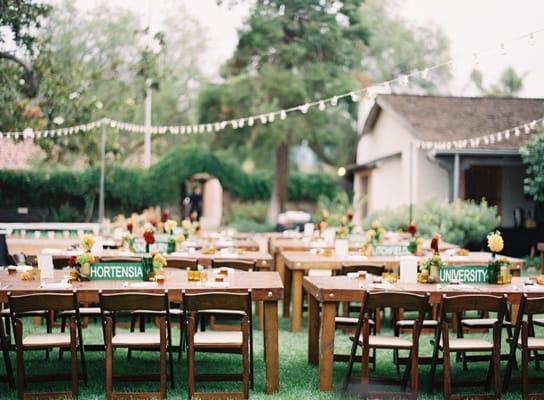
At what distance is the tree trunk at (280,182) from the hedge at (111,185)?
1721 millimetres

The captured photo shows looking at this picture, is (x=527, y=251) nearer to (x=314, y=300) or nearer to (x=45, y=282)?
(x=314, y=300)

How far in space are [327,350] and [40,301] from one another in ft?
7.54

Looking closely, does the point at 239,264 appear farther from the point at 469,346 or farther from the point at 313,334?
the point at 469,346

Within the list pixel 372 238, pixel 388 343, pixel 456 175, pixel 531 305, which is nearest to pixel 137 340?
pixel 388 343

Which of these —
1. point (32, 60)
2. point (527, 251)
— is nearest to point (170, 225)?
point (32, 60)

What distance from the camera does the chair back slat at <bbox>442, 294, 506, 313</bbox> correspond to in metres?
5.95

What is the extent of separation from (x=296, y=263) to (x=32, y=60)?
10.1 meters

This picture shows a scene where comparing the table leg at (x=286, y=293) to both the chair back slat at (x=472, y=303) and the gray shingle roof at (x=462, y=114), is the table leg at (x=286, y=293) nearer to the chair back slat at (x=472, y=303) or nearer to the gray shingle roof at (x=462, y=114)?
the chair back slat at (x=472, y=303)

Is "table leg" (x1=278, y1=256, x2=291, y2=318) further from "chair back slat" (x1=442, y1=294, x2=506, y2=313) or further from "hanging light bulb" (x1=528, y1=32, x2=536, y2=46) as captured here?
"chair back slat" (x1=442, y1=294, x2=506, y2=313)

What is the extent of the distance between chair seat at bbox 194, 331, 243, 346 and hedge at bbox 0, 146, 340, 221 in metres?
19.4

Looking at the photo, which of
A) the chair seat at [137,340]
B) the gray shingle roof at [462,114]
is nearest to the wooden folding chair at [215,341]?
the chair seat at [137,340]

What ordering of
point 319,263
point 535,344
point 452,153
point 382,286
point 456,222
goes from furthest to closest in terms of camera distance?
point 452,153, point 456,222, point 319,263, point 382,286, point 535,344

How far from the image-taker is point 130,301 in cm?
593

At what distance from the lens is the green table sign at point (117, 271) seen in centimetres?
696
